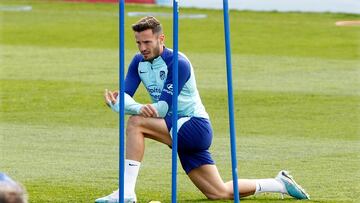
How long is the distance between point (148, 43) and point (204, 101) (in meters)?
8.68

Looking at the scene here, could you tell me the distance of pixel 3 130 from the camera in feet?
48.1

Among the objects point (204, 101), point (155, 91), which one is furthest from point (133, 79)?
point (204, 101)

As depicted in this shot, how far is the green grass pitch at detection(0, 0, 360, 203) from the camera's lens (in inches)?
446

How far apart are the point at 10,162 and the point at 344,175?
347cm

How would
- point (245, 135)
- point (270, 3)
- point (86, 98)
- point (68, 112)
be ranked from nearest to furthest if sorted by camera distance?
point (245, 135), point (68, 112), point (86, 98), point (270, 3)

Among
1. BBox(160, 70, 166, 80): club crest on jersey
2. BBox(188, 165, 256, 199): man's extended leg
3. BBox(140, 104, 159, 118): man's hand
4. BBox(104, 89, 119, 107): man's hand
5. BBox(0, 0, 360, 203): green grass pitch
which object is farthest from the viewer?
BBox(0, 0, 360, 203): green grass pitch

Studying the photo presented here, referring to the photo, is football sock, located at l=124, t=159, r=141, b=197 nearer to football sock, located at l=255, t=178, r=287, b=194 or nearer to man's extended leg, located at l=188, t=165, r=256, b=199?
man's extended leg, located at l=188, t=165, r=256, b=199

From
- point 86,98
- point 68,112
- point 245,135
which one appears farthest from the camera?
point 86,98

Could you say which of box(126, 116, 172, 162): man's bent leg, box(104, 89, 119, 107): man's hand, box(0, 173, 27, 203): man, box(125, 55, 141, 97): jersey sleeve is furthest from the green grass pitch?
box(0, 173, 27, 203): man

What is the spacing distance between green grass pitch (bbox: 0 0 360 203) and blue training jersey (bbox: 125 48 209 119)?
886mm

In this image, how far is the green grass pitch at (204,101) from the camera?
11317 mm

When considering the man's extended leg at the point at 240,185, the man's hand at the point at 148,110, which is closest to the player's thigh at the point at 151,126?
the man's hand at the point at 148,110

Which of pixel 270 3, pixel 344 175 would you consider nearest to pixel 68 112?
pixel 344 175

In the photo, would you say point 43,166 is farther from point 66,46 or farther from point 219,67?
point 66,46
